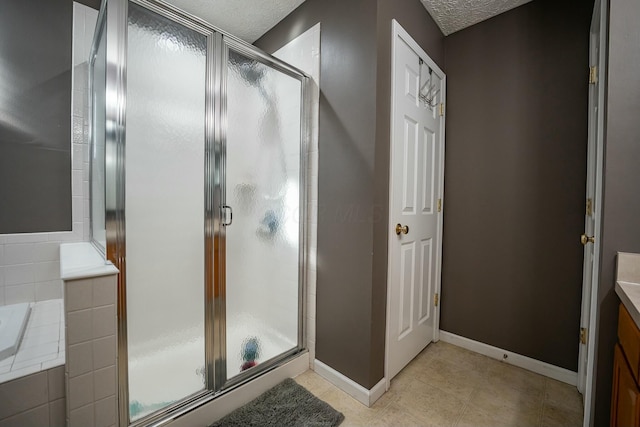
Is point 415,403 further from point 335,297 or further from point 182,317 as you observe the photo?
point 182,317

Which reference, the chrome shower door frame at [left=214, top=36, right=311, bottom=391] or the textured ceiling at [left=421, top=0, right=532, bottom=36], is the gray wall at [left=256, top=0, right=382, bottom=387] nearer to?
the chrome shower door frame at [left=214, top=36, right=311, bottom=391]

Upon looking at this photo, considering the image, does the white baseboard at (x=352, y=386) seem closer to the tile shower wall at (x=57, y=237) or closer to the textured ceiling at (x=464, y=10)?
the tile shower wall at (x=57, y=237)

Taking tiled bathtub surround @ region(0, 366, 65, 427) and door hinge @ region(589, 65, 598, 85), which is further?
door hinge @ region(589, 65, 598, 85)

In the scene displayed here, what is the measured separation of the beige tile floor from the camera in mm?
1329

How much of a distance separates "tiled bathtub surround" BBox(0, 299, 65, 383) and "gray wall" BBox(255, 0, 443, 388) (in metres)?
1.27

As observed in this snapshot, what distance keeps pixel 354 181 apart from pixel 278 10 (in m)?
1.49

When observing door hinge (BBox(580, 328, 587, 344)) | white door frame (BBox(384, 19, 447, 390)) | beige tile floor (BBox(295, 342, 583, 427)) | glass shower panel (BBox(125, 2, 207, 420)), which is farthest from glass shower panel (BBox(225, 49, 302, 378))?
door hinge (BBox(580, 328, 587, 344))

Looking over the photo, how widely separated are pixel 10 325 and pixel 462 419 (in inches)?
90.4

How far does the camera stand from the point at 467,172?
→ 2.00m

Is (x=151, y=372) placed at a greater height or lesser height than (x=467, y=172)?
lesser

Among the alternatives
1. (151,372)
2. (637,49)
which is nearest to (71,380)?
(151,372)

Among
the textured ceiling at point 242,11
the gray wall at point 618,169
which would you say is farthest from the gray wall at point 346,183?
the gray wall at point 618,169

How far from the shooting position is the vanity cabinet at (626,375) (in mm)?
669

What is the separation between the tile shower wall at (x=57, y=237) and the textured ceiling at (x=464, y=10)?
226cm
